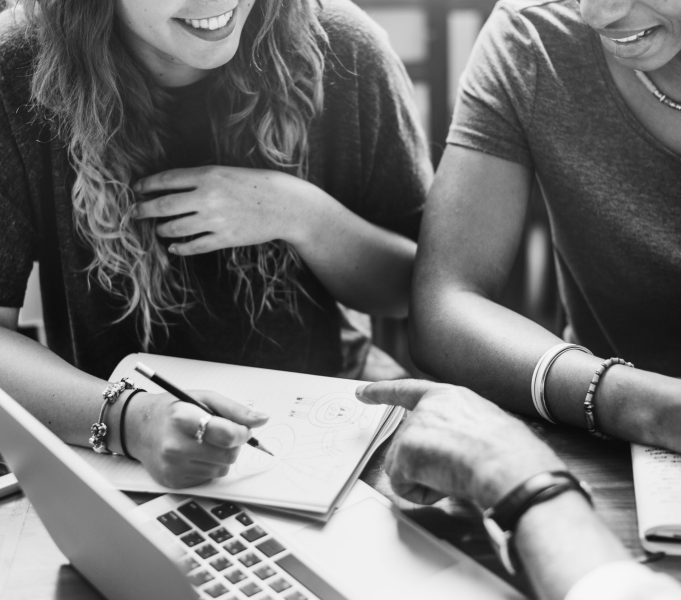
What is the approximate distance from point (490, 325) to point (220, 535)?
452 millimetres

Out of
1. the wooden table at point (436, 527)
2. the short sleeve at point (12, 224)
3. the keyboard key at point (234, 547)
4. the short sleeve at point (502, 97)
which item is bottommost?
the wooden table at point (436, 527)

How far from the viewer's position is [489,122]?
3.85ft

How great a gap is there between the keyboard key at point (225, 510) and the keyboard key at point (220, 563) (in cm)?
7

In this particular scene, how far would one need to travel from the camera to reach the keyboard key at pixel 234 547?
0.73 meters

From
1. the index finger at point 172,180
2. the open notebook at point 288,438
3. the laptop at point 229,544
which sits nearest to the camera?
the laptop at point 229,544

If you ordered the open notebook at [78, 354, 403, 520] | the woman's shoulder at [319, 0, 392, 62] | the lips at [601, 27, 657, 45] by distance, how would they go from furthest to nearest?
the woman's shoulder at [319, 0, 392, 62], the lips at [601, 27, 657, 45], the open notebook at [78, 354, 403, 520]

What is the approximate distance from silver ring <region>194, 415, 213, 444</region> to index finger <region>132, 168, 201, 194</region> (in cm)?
42

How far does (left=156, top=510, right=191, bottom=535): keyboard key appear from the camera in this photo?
0.76 m

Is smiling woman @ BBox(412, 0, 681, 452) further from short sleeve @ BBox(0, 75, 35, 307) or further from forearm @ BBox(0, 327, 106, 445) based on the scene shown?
short sleeve @ BBox(0, 75, 35, 307)

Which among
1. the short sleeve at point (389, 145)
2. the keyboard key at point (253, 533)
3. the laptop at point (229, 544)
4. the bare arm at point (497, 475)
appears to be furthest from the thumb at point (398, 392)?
the short sleeve at point (389, 145)

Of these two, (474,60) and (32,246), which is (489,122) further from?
(32,246)

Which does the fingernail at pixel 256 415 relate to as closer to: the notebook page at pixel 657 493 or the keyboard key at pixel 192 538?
the keyboard key at pixel 192 538

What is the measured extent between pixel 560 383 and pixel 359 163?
1.80ft

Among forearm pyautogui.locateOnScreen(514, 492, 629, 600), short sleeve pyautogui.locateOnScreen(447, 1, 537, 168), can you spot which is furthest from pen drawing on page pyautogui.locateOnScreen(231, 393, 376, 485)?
short sleeve pyautogui.locateOnScreen(447, 1, 537, 168)
